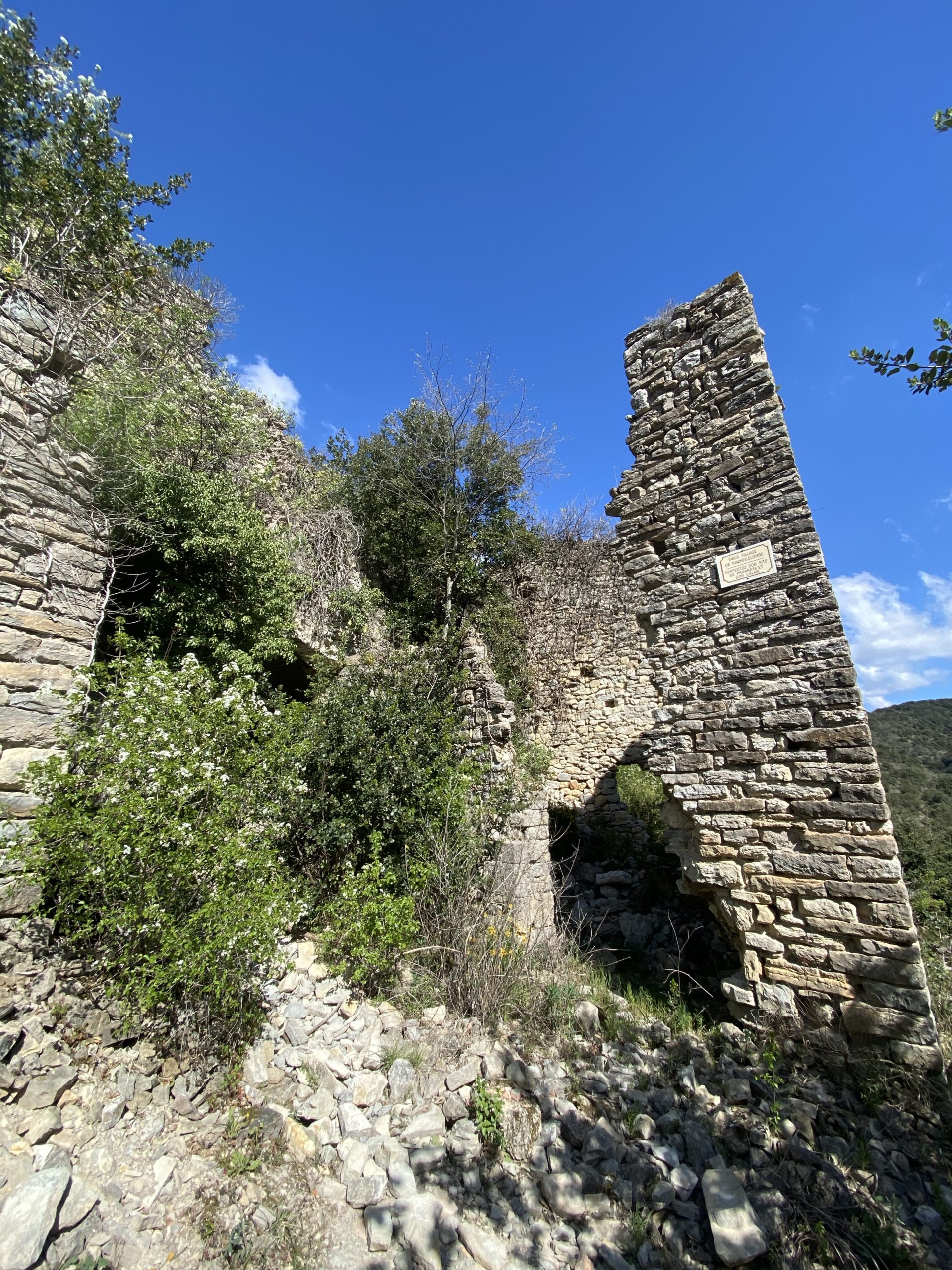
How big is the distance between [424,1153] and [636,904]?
13.9 ft

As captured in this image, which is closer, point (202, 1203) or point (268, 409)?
point (202, 1203)

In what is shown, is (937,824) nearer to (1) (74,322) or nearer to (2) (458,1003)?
(2) (458,1003)

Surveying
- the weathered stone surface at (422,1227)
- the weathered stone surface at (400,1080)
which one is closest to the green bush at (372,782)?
the weathered stone surface at (400,1080)

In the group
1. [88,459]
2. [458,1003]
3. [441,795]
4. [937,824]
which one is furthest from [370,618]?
[937,824]

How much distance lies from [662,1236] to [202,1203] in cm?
225

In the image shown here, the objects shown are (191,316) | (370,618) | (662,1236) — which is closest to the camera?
(662,1236)

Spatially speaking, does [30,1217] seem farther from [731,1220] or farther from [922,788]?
[922,788]

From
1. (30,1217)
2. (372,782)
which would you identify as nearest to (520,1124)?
(30,1217)

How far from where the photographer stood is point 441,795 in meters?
5.79

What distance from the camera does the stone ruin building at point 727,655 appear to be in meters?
3.67

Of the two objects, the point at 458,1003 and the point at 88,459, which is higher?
the point at 88,459

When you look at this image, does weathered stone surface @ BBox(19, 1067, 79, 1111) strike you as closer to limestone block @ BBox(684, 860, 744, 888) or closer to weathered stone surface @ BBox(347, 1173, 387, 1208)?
weathered stone surface @ BBox(347, 1173, 387, 1208)

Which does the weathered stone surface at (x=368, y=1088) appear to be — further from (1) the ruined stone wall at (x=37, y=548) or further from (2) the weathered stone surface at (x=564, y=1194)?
(1) the ruined stone wall at (x=37, y=548)

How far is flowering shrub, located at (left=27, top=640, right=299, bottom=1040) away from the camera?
10.2 feet
